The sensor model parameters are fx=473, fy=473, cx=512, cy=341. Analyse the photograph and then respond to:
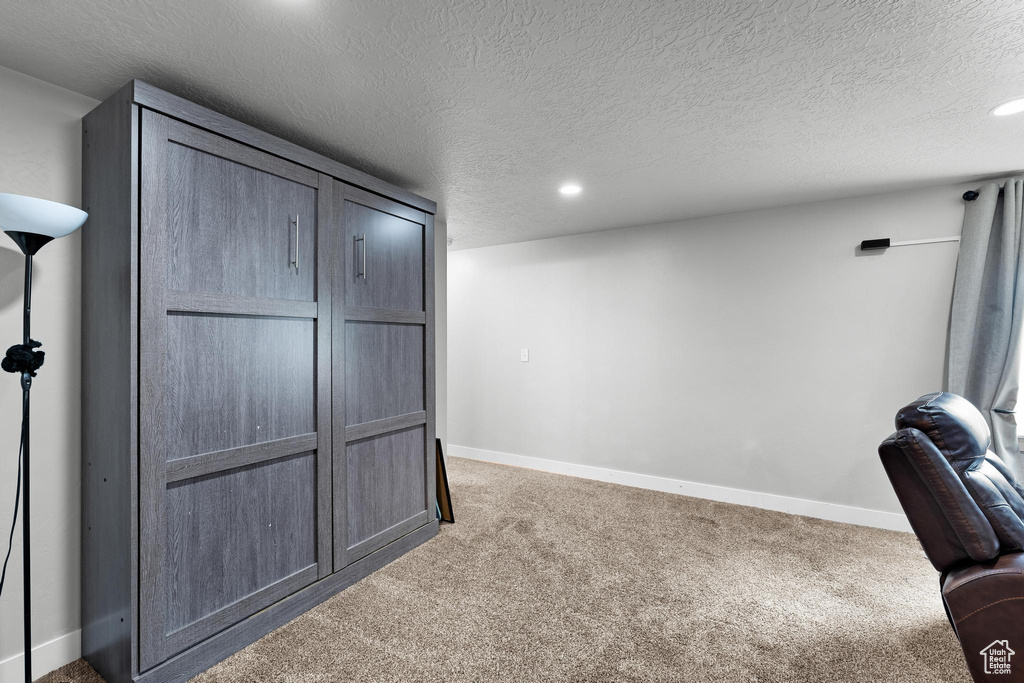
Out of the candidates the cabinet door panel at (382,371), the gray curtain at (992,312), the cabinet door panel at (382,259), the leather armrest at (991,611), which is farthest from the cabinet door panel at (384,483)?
the gray curtain at (992,312)

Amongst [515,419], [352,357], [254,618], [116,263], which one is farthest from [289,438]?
[515,419]

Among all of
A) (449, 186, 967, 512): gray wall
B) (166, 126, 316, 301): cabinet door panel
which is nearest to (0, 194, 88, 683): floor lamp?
(166, 126, 316, 301): cabinet door panel

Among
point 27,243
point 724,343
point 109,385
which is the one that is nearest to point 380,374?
point 109,385

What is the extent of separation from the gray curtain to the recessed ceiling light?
3.60 ft

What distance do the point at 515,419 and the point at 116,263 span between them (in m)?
3.69

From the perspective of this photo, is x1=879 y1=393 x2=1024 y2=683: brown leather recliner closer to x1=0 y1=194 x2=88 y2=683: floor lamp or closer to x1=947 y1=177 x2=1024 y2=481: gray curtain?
x1=947 y1=177 x2=1024 y2=481: gray curtain

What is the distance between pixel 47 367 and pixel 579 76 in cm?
231

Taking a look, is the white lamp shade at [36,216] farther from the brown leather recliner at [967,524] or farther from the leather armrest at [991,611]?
the leather armrest at [991,611]

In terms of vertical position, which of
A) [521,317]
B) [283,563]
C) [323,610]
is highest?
[521,317]

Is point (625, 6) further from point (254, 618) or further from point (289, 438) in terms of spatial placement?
point (254, 618)

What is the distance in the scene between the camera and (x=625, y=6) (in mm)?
1404

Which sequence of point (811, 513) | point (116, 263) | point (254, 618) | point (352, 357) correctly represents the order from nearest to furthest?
point (116, 263) < point (254, 618) < point (352, 357) < point (811, 513)

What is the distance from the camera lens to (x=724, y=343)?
385 cm

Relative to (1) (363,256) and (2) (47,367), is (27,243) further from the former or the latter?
(1) (363,256)
